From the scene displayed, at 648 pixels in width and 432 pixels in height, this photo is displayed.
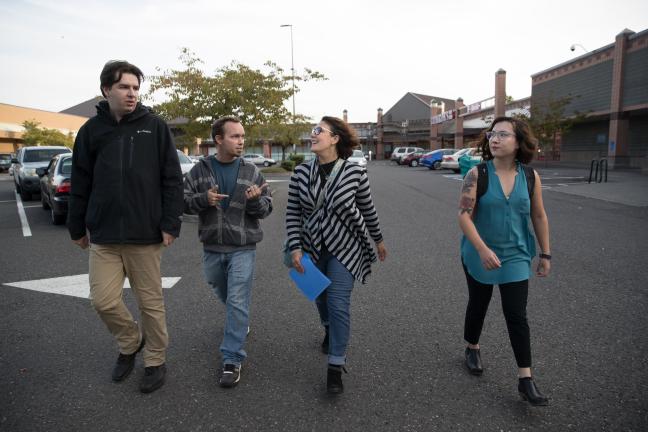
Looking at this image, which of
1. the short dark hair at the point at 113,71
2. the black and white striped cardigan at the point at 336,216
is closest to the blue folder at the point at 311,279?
the black and white striped cardigan at the point at 336,216

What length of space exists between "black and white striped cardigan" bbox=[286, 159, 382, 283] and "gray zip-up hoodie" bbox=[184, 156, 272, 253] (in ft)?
1.07

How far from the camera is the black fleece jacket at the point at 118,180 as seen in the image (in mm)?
2855

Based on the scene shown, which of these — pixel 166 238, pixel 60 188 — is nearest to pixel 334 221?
pixel 166 238

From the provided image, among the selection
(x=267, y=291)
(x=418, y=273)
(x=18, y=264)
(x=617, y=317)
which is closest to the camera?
(x=617, y=317)

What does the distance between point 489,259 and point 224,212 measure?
1828 millimetres

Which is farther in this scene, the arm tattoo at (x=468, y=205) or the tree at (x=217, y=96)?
the tree at (x=217, y=96)

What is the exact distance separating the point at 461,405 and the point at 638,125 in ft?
104

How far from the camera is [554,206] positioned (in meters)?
11.3

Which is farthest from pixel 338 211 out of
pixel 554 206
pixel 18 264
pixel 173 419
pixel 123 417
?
pixel 554 206

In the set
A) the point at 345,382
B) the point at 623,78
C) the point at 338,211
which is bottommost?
the point at 345,382

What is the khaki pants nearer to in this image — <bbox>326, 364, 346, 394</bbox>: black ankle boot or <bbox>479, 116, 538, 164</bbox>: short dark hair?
<bbox>326, 364, 346, 394</bbox>: black ankle boot

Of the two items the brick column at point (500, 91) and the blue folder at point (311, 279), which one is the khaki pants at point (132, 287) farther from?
the brick column at point (500, 91)

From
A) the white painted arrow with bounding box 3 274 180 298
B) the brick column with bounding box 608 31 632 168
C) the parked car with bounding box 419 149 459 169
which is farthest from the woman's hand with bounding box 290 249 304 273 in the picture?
the brick column with bounding box 608 31 632 168

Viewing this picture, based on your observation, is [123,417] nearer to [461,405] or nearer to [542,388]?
[461,405]
